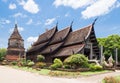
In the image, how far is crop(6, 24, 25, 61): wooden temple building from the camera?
64188mm

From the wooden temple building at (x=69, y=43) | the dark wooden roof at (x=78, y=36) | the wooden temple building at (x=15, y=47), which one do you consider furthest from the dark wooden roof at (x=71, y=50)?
the wooden temple building at (x=15, y=47)

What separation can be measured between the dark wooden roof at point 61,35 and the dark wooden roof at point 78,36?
31.5 inches

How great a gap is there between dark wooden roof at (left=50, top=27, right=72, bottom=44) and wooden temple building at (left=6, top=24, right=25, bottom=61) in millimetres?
18087

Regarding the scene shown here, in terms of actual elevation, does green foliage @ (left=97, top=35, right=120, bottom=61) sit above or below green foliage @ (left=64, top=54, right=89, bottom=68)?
above

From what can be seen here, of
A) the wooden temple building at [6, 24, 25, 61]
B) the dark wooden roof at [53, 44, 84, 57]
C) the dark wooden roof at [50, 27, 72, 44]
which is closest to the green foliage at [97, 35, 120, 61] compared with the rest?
the dark wooden roof at [50, 27, 72, 44]

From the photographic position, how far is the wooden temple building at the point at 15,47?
64.2 meters

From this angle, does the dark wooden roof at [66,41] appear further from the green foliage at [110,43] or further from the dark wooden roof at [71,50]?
Result: the green foliage at [110,43]

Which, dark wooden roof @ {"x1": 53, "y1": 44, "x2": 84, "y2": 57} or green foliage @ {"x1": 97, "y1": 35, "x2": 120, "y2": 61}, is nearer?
dark wooden roof @ {"x1": 53, "y1": 44, "x2": 84, "y2": 57}

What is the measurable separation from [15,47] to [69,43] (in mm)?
27398

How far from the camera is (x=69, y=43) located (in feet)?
137

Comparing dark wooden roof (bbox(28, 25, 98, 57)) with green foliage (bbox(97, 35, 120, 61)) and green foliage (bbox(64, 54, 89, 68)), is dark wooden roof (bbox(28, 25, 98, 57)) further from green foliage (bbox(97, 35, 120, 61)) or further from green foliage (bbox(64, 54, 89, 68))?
green foliage (bbox(97, 35, 120, 61))

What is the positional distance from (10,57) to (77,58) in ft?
119

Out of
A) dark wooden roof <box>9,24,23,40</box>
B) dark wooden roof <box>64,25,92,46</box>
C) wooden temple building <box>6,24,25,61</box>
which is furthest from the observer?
dark wooden roof <box>9,24,23,40</box>


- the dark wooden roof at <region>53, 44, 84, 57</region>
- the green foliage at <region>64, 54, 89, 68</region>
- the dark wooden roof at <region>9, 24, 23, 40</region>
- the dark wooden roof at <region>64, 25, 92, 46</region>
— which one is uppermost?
the dark wooden roof at <region>9, 24, 23, 40</region>
